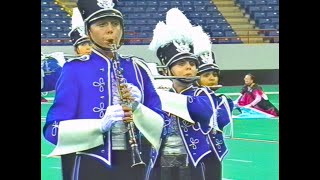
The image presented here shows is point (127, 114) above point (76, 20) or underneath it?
underneath

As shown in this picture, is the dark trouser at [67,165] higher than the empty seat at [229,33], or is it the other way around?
the empty seat at [229,33]

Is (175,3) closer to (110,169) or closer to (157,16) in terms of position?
(157,16)

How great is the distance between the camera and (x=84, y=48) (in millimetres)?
3729

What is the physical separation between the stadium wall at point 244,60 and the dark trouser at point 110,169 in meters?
0.48

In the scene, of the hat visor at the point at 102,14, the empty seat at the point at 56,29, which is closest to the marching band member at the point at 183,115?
the hat visor at the point at 102,14

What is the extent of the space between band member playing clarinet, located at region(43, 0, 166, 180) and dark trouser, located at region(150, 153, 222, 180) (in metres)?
0.09

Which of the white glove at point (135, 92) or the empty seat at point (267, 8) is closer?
the white glove at point (135, 92)

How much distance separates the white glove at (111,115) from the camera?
369 centimetres

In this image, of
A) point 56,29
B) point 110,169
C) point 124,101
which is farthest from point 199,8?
point 110,169

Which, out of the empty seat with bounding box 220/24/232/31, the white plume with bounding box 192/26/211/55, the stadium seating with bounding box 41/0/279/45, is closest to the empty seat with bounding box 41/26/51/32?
the stadium seating with bounding box 41/0/279/45

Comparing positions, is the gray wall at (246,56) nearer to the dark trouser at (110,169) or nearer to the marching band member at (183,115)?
the marching band member at (183,115)

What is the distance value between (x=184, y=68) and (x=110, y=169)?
23.1 inches
